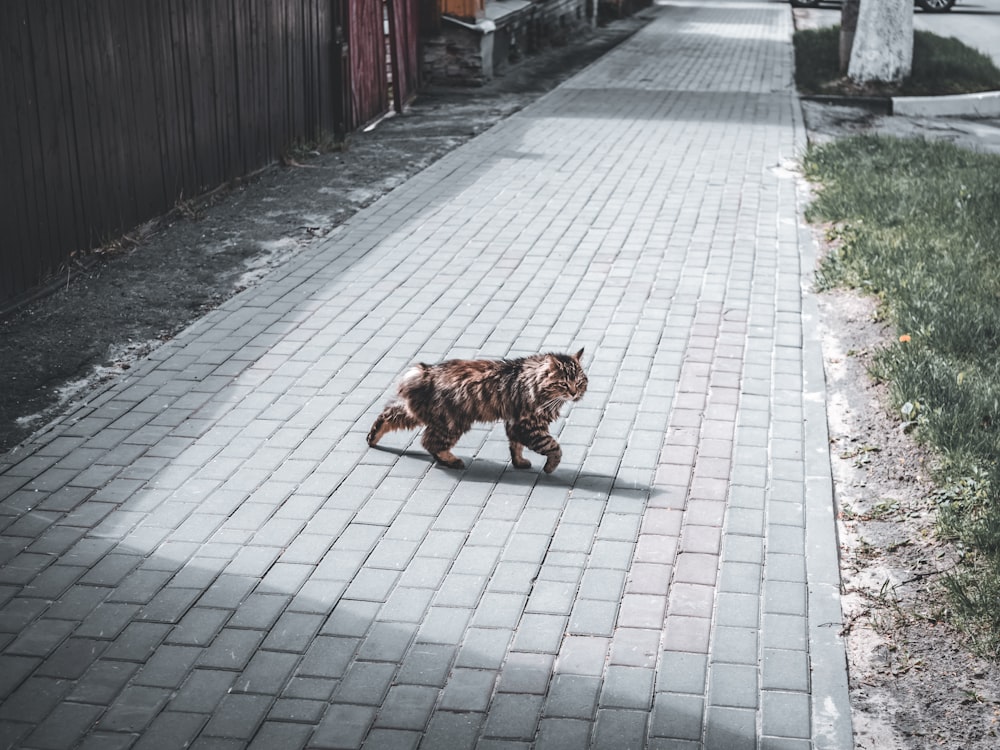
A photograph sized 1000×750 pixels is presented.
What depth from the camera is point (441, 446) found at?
19.9 feet

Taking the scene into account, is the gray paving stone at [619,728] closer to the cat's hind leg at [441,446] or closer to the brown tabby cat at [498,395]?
the brown tabby cat at [498,395]

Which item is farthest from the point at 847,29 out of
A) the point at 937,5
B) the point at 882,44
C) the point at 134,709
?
the point at 134,709

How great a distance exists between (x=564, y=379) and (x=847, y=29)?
17094 mm

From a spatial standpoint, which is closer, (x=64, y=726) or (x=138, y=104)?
(x=64, y=726)

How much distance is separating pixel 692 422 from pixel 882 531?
1454mm

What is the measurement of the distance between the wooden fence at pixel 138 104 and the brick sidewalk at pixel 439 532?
5.18 ft

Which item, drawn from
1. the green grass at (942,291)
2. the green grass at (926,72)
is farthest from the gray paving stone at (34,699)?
the green grass at (926,72)

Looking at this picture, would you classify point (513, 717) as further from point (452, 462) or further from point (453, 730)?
point (452, 462)

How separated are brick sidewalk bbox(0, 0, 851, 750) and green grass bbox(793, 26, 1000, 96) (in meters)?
10.5

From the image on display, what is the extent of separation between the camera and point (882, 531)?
18.0 ft

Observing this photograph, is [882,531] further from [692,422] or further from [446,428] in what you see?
[446,428]

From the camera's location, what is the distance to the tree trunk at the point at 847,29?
67.2 ft

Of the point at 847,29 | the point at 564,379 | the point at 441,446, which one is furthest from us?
the point at 847,29

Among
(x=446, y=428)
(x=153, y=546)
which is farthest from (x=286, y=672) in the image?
(x=446, y=428)
